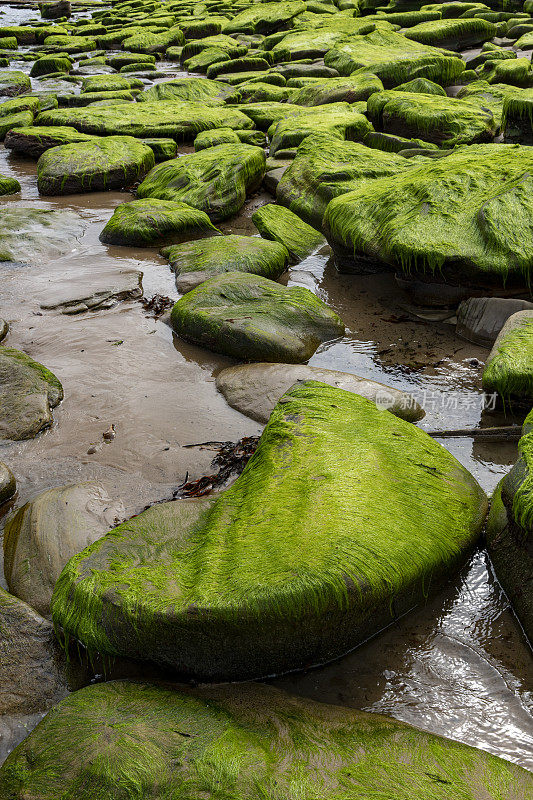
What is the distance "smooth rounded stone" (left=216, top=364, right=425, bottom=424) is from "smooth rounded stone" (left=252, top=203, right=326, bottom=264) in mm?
2252

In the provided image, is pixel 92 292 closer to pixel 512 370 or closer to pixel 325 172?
pixel 325 172

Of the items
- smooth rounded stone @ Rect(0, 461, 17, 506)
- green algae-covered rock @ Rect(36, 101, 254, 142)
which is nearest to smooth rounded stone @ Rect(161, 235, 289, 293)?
smooth rounded stone @ Rect(0, 461, 17, 506)

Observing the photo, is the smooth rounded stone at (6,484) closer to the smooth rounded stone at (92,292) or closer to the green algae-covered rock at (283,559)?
the green algae-covered rock at (283,559)

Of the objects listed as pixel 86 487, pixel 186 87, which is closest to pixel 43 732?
pixel 86 487

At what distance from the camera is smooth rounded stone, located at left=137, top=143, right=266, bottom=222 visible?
24.5 ft

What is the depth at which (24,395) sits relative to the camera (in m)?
4.28

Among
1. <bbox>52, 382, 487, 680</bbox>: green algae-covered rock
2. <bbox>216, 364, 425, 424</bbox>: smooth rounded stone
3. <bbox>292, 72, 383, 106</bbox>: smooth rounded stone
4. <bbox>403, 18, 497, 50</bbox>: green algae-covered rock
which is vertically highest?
<bbox>403, 18, 497, 50</bbox>: green algae-covered rock

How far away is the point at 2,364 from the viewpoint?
443 cm

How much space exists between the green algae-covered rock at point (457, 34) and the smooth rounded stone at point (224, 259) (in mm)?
10983

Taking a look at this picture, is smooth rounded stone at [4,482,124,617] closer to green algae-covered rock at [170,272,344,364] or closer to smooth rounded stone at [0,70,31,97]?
green algae-covered rock at [170,272,344,364]

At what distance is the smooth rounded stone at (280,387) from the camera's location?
168 inches

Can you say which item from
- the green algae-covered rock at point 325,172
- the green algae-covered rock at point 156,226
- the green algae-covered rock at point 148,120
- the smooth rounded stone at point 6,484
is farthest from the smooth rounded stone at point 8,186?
the smooth rounded stone at point 6,484

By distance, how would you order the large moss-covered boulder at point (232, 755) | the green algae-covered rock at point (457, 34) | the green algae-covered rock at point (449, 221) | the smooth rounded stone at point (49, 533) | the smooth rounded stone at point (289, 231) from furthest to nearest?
the green algae-covered rock at point (457, 34) < the smooth rounded stone at point (289, 231) < the green algae-covered rock at point (449, 221) < the smooth rounded stone at point (49, 533) < the large moss-covered boulder at point (232, 755)

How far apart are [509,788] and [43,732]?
4.96 ft
